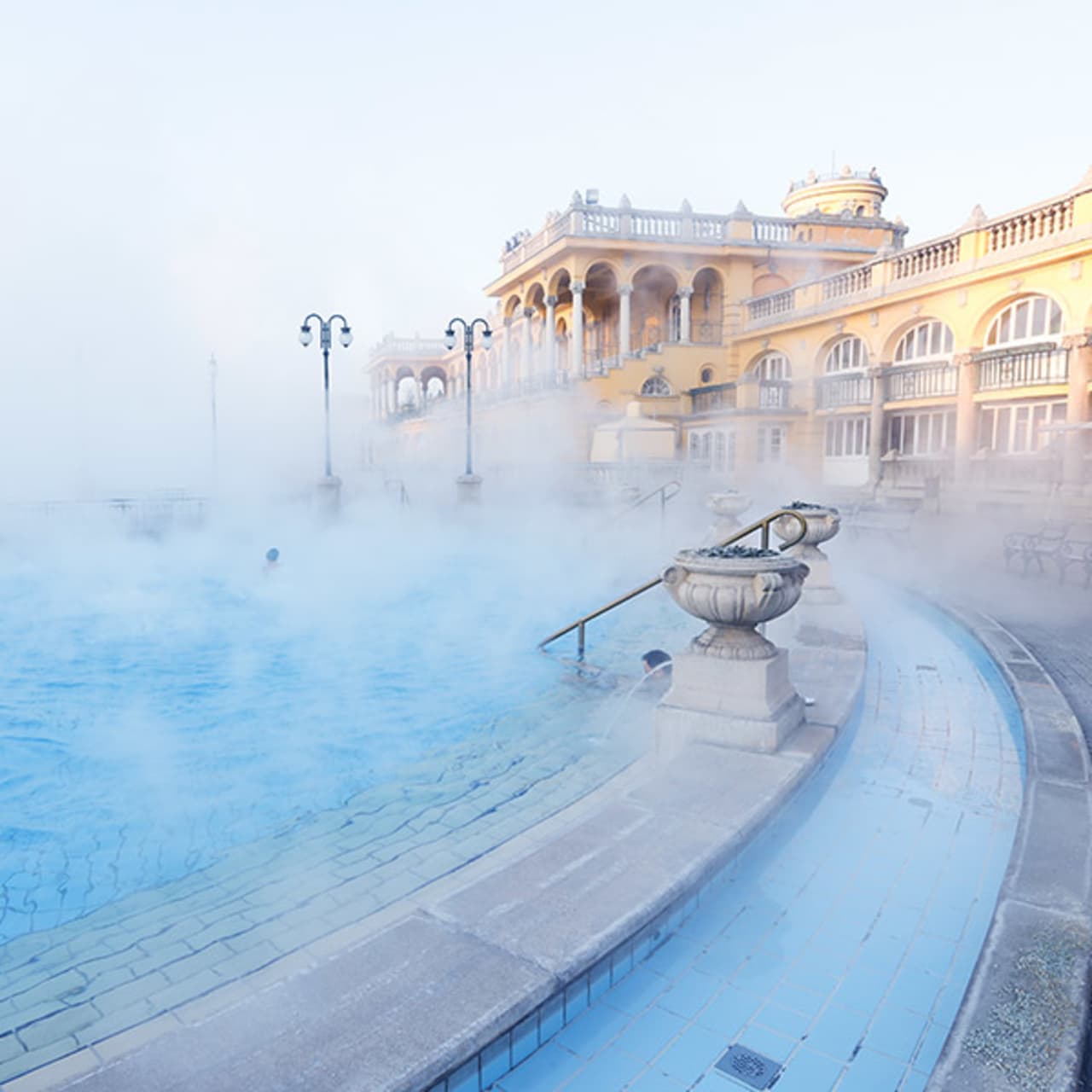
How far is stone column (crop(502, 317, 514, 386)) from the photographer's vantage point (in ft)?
116

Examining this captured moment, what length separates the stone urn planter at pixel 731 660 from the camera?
15.3ft

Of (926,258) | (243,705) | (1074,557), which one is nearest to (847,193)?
(926,258)

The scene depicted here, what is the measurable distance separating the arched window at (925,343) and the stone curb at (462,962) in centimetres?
1909

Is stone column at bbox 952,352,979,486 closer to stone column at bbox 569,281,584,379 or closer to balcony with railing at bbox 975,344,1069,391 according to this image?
balcony with railing at bbox 975,344,1069,391

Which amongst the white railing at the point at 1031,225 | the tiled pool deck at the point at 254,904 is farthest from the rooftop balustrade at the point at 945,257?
the tiled pool deck at the point at 254,904

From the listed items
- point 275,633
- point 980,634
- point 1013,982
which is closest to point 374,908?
point 1013,982

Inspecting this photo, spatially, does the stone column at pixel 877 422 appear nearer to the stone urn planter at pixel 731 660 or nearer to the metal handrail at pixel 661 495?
the metal handrail at pixel 661 495

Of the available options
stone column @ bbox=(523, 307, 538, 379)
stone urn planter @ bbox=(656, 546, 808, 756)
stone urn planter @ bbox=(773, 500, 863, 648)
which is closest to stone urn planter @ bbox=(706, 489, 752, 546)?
stone urn planter @ bbox=(773, 500, 863, 648)

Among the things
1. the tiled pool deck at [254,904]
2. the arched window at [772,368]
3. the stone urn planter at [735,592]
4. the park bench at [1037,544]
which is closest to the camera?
the tiled pool deck at [254,904]

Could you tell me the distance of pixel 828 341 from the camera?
23.6 m

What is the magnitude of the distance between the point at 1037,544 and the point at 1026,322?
24.0 feet

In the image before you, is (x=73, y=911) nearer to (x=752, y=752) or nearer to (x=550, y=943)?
(x=550, y=943)

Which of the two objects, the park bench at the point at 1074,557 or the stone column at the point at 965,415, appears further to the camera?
the stone column at the point at 965,415

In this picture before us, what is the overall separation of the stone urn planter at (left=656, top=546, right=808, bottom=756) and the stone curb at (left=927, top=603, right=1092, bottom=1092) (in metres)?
1.37
